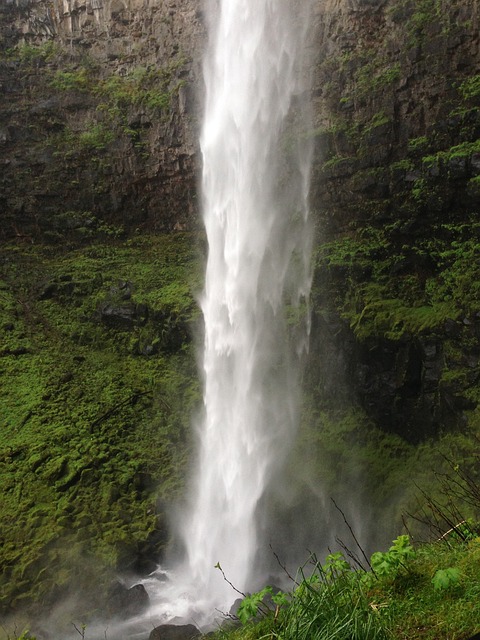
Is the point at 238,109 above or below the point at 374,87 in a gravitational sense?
above

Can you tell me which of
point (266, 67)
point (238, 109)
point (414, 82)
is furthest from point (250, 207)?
point (414, 82)

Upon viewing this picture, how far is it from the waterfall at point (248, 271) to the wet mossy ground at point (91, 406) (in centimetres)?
86

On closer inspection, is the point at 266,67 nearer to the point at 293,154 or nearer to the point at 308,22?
the point at 308,22

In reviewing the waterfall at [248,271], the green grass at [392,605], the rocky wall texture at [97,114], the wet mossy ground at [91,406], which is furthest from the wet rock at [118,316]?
the green grass at [392,605]

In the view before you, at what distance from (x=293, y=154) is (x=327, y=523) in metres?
10.3

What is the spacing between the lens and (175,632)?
7.82 m

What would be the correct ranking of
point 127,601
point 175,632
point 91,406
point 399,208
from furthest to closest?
1. point 91,406
2. point 399,208
3. point 127,601
4. point 175,632

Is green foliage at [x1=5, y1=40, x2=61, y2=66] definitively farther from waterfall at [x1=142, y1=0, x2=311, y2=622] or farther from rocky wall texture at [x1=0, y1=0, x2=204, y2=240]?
waterfall at [x1=142, y1=0, x2=311, y2=622]

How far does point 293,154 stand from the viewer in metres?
15.8

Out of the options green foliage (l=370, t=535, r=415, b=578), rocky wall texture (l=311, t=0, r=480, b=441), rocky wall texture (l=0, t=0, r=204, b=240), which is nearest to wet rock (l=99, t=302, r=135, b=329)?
rocky wall texture (l=0, t=0, r=204, b=240)

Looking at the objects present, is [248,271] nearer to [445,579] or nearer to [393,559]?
[393,559]

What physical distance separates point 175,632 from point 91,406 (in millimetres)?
7251

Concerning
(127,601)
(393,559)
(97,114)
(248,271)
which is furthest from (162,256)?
(393,559)

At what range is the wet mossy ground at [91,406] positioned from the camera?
10539 mm
